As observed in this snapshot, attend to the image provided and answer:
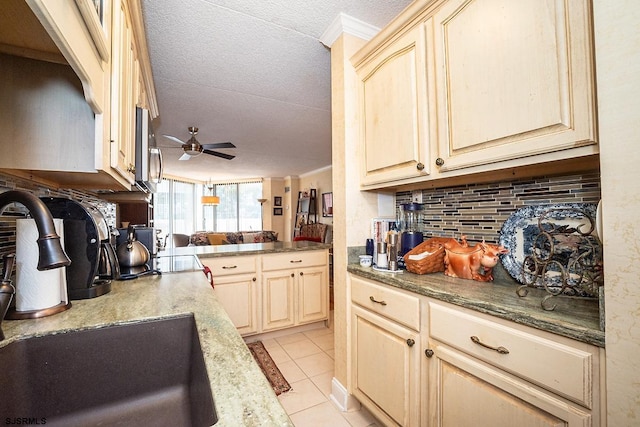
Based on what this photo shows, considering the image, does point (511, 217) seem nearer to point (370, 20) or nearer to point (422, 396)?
Answer: point (422, 396)

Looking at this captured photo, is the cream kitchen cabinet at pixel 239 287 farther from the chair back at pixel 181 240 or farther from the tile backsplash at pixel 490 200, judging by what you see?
the chair back at pixel 181 240

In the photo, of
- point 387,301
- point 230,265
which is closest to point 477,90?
point 387,301

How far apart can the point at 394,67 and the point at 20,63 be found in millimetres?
1492

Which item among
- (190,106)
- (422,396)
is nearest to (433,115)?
(422,396)

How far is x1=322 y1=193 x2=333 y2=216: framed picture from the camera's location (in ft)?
22.2

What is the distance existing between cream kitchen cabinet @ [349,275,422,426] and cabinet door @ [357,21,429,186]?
2.08ft

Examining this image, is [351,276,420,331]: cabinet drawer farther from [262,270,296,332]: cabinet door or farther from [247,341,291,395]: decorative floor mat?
[262,270,296,332]: cabinet door

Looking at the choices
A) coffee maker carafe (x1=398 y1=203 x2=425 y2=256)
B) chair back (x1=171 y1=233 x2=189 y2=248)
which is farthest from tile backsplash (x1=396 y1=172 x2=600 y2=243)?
chair back (x1=171 y1=233 x2=189 y2=248)

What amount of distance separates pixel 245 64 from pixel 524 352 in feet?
7.71

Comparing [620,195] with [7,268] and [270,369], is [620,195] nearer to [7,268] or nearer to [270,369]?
[7,268]

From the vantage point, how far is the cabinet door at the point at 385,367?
1.27m

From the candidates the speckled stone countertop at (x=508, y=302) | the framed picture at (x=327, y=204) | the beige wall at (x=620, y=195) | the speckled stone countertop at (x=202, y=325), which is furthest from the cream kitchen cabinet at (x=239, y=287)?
the framed picture at (x=327, y=204)

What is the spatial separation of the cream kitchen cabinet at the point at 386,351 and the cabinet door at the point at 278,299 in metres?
1.20

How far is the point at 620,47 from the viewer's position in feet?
2.34
